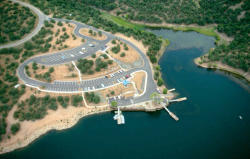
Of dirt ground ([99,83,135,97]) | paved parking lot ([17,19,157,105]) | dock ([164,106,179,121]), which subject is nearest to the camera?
dock ([164,106,179,121])

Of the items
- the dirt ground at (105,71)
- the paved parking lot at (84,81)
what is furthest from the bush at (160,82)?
the dirt ground at (105,71)

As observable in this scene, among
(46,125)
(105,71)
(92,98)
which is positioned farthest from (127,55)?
(46,125)

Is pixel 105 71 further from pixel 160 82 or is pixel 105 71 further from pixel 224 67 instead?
pixel 224 67

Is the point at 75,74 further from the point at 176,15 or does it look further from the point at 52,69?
the point at 176,15

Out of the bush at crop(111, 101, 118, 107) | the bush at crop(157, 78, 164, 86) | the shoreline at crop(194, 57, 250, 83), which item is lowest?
the bush at crop(111, 101, 118, 107)

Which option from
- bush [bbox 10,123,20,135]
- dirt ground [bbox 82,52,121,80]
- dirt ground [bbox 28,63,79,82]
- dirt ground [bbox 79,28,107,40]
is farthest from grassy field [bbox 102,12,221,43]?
bush [bbox 10,123,20,135]

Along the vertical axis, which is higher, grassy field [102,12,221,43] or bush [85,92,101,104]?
grassy field [102,12,221,43]

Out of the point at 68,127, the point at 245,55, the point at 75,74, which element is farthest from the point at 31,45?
the point at 245,55

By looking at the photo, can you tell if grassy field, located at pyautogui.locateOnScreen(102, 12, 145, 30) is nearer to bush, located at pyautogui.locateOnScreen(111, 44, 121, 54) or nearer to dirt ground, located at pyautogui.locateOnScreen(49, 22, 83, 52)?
dirt ground, located at pyautogui.locateOnScreen(49, 22, 83, 52)

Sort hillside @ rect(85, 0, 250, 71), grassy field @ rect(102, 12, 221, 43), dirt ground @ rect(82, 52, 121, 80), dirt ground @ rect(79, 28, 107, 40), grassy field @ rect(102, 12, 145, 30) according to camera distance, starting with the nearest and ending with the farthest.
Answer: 1. dirt ground @ rect(82, 52, 121, 80)
2. dirt ground @ rect(79, 28, 107, 40)
3. hillside @ rect(85, 0, 250, 71)
4. grassy field @ rect(102, 12, 221, 43)
5. grassy field @ rect(102, 12, 145, 30)

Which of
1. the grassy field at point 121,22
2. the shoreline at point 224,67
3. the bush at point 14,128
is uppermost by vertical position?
the grassy field at point 121,22

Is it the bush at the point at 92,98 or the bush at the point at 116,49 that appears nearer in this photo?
the bush at the point at 92,98

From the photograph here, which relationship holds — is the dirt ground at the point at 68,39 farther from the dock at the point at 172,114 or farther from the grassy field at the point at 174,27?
the dock at the point at 172,114
